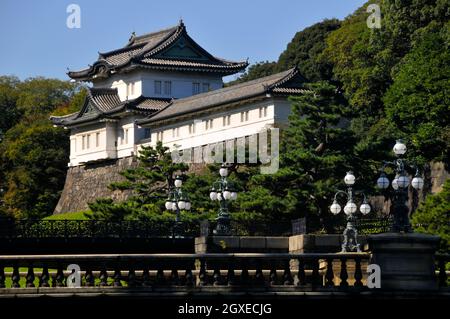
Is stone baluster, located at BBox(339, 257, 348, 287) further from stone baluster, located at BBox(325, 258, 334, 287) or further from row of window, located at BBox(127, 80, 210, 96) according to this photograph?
row of window, located at BBox(127, 80, 210, 96)

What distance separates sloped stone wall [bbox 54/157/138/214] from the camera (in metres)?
108

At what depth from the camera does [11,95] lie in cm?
13500

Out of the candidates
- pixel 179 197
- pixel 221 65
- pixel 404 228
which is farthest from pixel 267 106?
pixel 404 228

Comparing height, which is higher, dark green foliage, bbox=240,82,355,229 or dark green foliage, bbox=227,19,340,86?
dark green foliage, bbox=227,19,340,86

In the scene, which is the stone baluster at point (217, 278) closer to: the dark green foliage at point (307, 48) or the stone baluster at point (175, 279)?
the stone baluster at point (175, 279)

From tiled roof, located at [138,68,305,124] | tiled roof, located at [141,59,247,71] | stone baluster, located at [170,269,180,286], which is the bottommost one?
stone baluster, located at [170,269,180,286]

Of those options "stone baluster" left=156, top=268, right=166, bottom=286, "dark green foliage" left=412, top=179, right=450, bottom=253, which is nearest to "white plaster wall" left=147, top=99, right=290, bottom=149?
"dark green foliage" left=412, top=179, right=450, bottom=253

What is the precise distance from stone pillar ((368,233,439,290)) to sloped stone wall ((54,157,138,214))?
2932 inches

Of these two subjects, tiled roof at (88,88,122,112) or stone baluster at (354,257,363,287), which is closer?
stone baluster at (354,257,363,287)

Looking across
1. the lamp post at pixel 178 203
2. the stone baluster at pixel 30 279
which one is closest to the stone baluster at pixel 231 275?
the stone baluster at pixel 30 279

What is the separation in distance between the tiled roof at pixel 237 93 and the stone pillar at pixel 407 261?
56.8 m

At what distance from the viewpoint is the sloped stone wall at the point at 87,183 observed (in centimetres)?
10819

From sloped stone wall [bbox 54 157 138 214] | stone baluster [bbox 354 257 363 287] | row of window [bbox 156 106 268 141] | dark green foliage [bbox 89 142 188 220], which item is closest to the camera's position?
stone baluster [bbox 354 257 363 287]

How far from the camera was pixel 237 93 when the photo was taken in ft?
316
